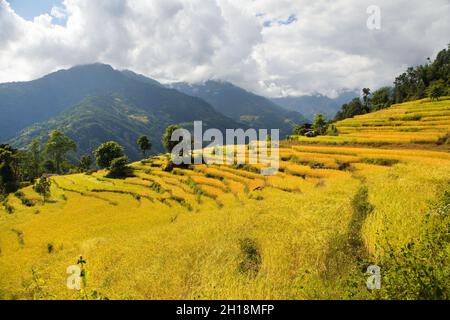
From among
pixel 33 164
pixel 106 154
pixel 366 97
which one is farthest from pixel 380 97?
pixel 33 164

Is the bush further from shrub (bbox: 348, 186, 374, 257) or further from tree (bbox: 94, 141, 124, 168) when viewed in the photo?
tree (bbox: 94, 141, 124, 168)

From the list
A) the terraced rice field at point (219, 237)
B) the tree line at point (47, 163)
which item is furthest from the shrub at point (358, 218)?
the tree line at point (47, 163)

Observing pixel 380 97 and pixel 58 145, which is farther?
pixel 380 97

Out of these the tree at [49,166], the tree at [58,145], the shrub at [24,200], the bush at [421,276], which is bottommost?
the shrub at [24,200]

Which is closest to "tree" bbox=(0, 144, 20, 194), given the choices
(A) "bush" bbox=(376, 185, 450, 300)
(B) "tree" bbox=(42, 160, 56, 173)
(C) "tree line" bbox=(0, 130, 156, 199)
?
(C) "tree line" bbox=(0, 130, 156, 199)

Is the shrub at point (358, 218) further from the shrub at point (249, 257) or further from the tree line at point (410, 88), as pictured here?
the tree line at point (410, 88)

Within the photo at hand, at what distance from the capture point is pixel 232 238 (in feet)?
38.5

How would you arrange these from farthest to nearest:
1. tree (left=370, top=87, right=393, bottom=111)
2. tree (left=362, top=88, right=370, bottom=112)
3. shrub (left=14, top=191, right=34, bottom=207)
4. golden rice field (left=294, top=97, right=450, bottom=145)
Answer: tree (left=362, top=88, right=370, bottom=112)
tree (left=370, top=87, right=393, bottom=111)
shrub (left=14, top=191, right=34, bottom=207)
golden rice field (left=294, top=97, right=450, bottom=145)

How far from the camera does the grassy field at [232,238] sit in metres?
8.17

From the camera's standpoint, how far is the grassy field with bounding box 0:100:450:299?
817cm

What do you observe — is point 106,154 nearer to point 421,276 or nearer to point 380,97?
point 421,276

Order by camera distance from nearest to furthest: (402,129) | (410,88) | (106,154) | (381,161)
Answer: (381,161), (402,129), (106,154), (410,88)
